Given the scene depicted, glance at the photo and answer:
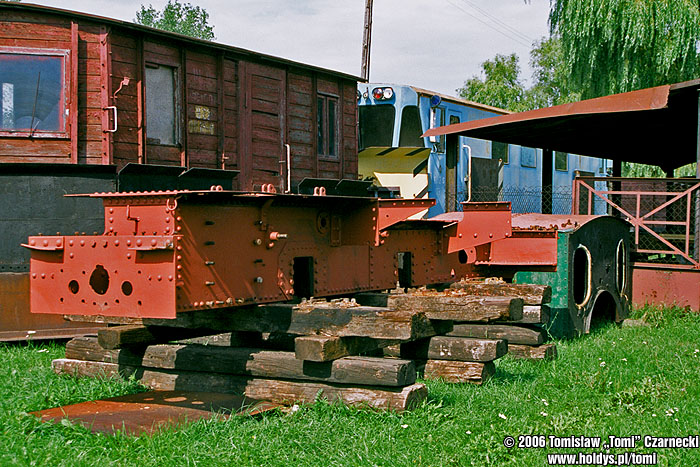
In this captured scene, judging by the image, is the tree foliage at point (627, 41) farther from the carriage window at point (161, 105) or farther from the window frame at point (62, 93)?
the window frame at point (62, 93)

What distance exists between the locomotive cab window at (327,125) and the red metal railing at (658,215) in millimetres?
4005

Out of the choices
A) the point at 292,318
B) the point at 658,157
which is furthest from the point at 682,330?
the point at 658,157

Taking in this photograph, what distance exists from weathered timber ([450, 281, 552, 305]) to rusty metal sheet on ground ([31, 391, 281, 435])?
2.83 m

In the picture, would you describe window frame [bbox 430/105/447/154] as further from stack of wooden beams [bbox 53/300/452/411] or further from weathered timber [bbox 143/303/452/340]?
weathered timber [bbox 143/303/452/340]

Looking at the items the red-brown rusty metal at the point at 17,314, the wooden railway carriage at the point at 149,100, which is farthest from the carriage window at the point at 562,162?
the red-brown rusty metal at the point at 17,314

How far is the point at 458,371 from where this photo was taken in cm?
611

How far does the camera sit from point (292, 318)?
520 centimetres

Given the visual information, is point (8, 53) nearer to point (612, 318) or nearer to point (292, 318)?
point (292, 318)

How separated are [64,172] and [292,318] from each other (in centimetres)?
411

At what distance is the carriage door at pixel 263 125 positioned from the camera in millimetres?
10312

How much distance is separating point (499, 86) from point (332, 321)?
39.9 m

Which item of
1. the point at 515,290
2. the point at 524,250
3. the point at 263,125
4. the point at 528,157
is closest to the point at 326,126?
the point at 263,125

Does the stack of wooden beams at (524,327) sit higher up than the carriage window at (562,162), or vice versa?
the carriage window at (562,162)

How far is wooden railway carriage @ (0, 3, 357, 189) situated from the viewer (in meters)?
8.03
